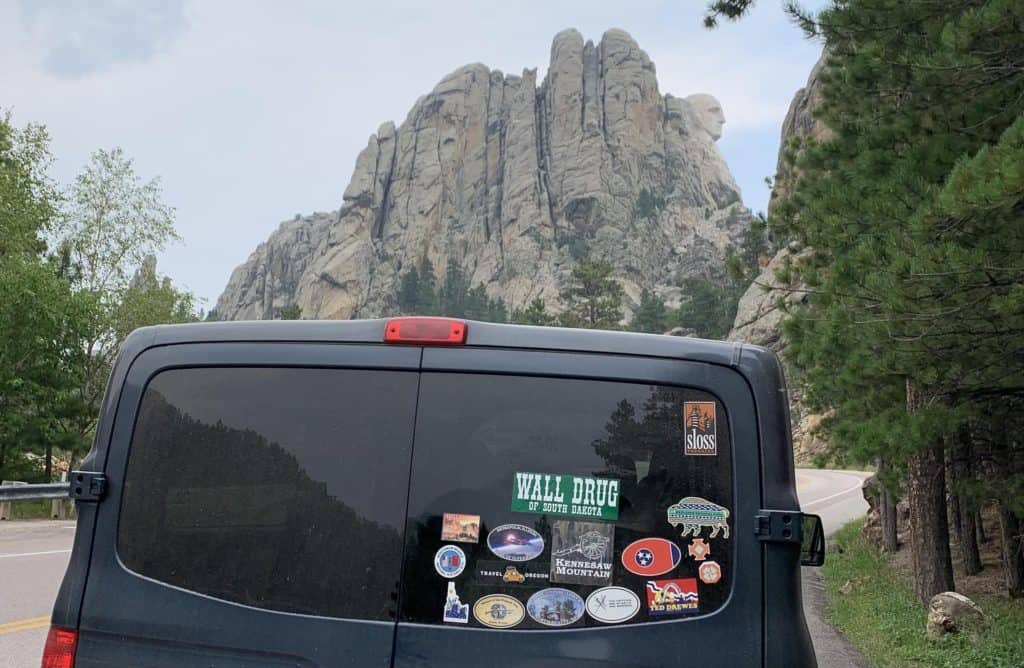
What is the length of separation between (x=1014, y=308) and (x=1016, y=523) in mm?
7182

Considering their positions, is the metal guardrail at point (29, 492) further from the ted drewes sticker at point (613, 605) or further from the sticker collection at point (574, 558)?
the ted drewes sticker at point (613, 605)

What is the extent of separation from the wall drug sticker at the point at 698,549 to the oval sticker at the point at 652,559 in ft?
0.09

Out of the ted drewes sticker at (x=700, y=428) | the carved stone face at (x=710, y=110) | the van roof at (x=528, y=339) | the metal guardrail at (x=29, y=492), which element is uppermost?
the carved stone face at (x=710, y=110)

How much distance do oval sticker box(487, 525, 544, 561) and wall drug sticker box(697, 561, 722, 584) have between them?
1.33 feet

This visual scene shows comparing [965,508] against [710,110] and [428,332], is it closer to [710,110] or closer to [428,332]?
[428,332]

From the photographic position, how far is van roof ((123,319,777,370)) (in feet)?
7.82

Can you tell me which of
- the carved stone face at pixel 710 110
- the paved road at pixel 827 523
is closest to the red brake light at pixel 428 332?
the paved road at pixel 827 523

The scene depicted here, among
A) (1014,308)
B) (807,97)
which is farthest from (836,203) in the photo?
(807,97)

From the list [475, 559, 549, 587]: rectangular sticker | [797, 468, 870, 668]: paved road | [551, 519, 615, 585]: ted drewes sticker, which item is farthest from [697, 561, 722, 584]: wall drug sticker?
[797, 468, 870, 668]: paved road

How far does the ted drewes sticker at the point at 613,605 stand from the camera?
2.24 meters

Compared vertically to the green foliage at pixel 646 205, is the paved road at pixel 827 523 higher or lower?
lower

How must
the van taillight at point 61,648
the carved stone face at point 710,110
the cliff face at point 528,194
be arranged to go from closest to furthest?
the van taillight at point 61,648
the cliff face at point 528,194
the carved stone face at point 710,110

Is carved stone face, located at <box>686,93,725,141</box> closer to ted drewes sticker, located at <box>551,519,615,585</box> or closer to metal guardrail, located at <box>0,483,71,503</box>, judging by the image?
metal guardrail, located at <box>0,483,71,503</box>

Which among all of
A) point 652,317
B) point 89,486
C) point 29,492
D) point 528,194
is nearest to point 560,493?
point 89,486
